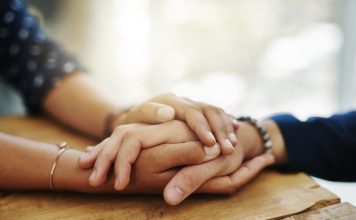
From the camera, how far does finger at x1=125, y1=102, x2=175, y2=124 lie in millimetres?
656

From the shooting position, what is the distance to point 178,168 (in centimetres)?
62

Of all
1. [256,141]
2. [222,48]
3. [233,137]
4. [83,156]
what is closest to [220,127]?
[233,137]

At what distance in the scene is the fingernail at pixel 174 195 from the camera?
554mm

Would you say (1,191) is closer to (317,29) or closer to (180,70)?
(180,70)

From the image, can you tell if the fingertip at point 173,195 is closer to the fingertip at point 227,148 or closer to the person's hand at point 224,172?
the person's hand at point 224,172

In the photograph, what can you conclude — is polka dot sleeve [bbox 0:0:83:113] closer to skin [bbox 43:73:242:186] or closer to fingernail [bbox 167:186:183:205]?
skin [bbox 43:73:242:186]

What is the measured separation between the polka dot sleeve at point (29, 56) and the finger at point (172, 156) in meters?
0.50

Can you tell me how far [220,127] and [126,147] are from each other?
16 centimetres

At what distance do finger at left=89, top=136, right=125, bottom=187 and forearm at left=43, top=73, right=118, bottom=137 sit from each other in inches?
10.6

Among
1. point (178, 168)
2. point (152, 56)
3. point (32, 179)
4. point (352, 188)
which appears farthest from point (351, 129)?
point (152, 56)

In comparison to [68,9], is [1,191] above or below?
below

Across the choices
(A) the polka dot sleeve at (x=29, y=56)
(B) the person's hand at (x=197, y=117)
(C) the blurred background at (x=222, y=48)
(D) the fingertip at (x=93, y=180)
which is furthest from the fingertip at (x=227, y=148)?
(C) the blurred background at (x=222, y=48)

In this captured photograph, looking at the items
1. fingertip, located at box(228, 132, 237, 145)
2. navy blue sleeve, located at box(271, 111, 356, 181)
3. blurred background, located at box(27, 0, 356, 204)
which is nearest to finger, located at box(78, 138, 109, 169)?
fingertip, located at box(228, 132, 237, 145)

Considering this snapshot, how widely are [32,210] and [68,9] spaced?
1.46 m
